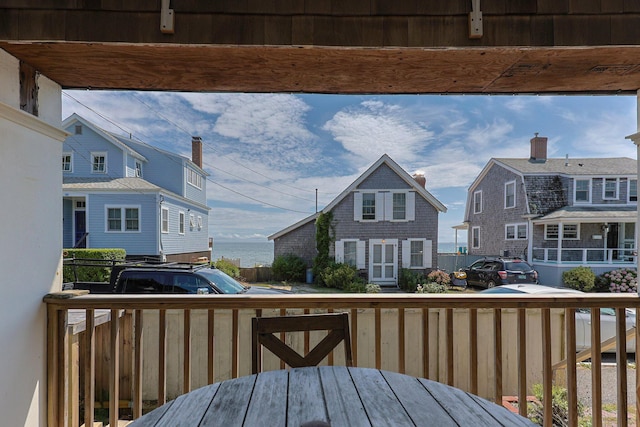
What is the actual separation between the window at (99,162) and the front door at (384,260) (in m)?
9.77

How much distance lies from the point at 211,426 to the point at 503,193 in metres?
15.7

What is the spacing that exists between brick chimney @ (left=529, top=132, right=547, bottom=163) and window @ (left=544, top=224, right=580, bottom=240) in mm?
2984

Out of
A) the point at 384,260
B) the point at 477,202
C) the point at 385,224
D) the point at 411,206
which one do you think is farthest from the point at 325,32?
the point at 477,202

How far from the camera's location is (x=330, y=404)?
3.37 feet

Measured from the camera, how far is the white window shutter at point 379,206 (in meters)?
12.7

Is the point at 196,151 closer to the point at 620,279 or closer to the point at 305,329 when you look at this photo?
the point at 305,329

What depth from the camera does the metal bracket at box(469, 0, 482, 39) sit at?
1.49 meters

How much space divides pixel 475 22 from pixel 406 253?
38.3 ft

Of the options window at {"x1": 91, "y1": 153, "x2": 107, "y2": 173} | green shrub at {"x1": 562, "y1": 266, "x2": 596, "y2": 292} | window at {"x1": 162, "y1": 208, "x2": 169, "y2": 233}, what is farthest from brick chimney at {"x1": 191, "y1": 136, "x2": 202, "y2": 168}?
green shrub at {"x1": 562, "y1": 266, "x2": 596, "y2": 292}

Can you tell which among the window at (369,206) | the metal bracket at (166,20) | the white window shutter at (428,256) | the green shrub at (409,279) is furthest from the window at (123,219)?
the metal bracket at (166,20)

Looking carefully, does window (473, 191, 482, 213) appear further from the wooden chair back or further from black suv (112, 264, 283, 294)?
the wooden chair back

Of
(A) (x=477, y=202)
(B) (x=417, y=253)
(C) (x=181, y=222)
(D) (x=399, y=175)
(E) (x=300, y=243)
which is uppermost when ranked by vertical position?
(D) (x=399, y=175)

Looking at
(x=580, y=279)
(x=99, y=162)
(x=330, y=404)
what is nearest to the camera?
(x=330, y=404)

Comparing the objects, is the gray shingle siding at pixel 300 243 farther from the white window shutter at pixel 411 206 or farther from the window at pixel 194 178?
the window at pixel 194 178
